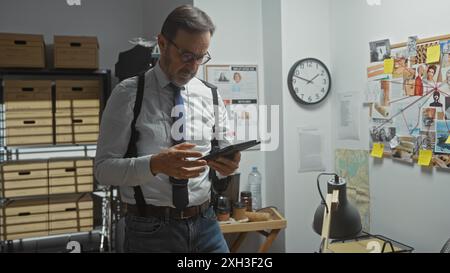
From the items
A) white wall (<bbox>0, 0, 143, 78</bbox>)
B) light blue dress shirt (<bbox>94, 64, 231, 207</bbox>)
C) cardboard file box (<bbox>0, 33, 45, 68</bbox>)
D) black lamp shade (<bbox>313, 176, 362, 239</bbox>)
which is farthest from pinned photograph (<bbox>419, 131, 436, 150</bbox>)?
cardboard file box (<bbox>0, 33, 45, 68</bbox>)

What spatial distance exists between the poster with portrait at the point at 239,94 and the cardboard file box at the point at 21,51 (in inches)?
A: 47.2

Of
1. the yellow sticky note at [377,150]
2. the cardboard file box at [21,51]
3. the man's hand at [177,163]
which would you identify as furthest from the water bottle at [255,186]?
the cardboard file box at [21,51]

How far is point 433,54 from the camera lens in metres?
1.61

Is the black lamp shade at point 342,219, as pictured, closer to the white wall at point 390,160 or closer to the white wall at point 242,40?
the white wall at point 390,160

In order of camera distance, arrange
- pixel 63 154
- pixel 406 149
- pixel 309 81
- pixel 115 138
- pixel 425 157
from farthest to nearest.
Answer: pixel 63 154 → pixel 309 81 → pixel 406 149 → pixel 425 157 → pixel 115 138

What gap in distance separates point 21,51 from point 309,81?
1.97 meters

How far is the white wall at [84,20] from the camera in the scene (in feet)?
8.80

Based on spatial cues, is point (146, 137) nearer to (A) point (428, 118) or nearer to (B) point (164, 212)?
(B) point (164, 212)

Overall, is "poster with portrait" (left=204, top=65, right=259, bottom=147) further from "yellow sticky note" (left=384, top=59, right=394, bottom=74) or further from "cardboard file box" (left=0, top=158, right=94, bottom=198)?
"cardboard file box" (left=0, top=158, right=94, bottom=198)

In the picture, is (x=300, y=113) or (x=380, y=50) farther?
(x=300, y=113)

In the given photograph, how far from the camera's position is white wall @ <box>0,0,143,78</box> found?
2.68 meters

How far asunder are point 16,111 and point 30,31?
748 mm

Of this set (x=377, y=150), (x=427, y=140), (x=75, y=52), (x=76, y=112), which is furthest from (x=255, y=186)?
(x=75, y=52)
